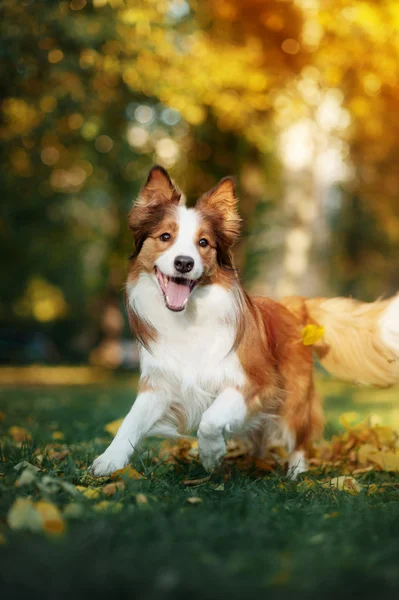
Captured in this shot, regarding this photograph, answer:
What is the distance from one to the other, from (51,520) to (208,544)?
1.94ft

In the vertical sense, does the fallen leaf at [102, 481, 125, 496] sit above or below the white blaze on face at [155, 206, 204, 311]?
below

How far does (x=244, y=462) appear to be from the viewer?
5223 millimetres

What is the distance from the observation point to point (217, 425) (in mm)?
4285

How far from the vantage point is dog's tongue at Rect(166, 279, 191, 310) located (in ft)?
14.7

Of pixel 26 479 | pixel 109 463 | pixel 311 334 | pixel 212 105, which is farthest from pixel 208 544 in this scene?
pixel 212 105

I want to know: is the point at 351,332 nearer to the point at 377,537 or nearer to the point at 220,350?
the point at 220,350

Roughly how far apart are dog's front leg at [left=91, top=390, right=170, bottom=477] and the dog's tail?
149 cm

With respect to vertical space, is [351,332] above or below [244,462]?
above

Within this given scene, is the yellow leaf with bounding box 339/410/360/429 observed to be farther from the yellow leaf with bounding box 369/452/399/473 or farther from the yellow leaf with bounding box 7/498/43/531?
the yellow leaf with bounding box 7/498/43/531

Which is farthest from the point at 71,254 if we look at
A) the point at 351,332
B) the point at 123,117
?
the point at 351,332

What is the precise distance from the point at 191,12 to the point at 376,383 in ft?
27.8

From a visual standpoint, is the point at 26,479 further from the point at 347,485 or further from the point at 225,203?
the point at 225,203

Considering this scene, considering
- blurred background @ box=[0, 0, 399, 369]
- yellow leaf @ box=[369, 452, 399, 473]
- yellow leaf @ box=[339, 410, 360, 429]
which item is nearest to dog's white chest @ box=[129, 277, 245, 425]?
yellow leaf @ box=[369, 452, 399, 473]

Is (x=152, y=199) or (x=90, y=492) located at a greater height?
(x=152, y=199)
